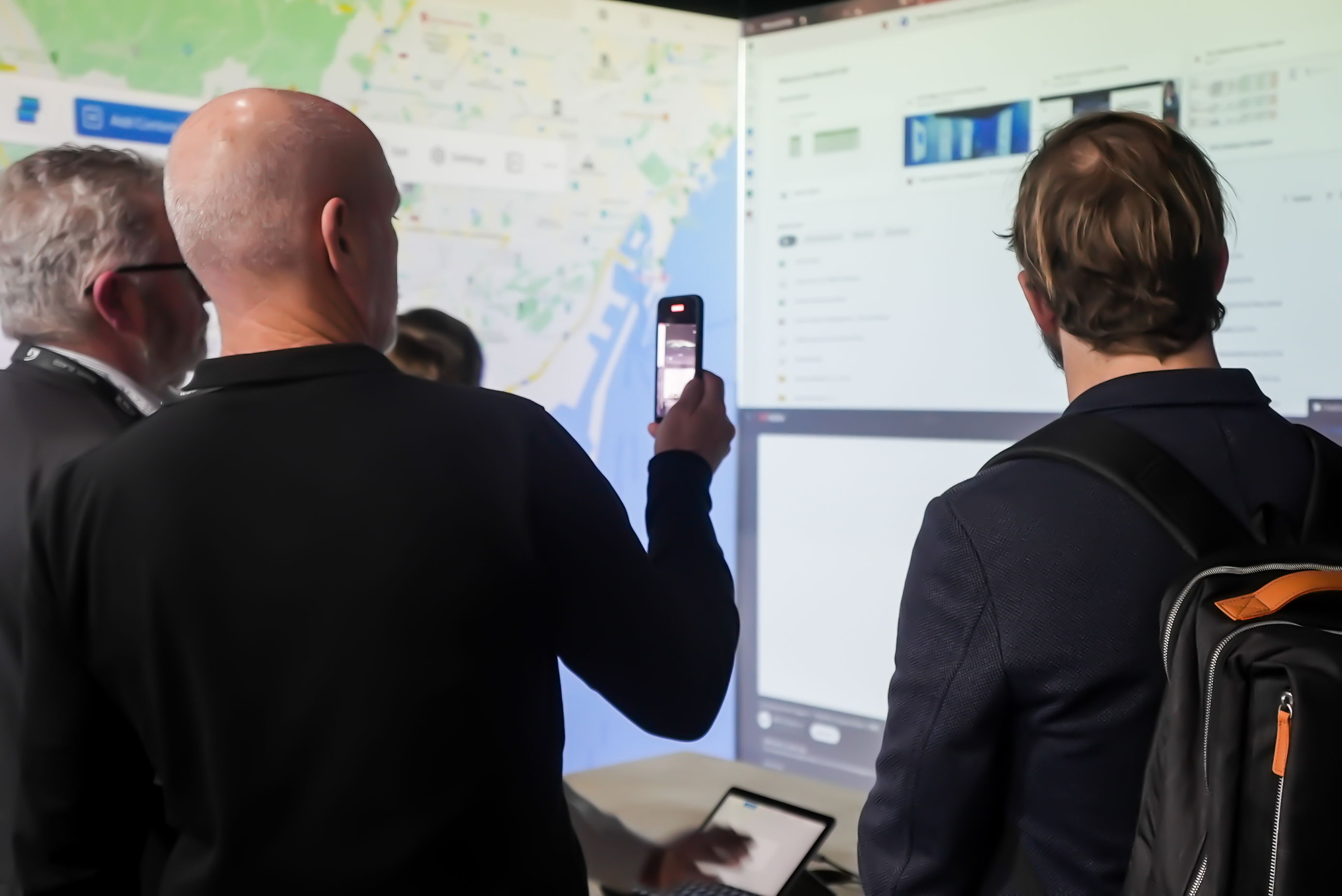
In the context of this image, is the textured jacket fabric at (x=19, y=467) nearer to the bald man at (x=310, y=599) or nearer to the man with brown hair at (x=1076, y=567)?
the bald man at (x=310, y=599)

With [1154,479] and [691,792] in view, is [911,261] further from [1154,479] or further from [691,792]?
[1154,479]

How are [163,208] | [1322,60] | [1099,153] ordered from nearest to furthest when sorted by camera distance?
[1099,153] < [163,208] < [1322,60]

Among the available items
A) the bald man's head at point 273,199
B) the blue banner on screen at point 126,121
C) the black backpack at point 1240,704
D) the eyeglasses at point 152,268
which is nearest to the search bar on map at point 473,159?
the blue banner on screen at point 126,121

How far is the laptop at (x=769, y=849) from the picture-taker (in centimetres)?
153

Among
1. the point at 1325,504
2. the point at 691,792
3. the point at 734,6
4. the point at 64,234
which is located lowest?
the point at 691,792

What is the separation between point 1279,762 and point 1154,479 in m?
0.21

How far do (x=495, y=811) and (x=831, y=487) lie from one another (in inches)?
48.3

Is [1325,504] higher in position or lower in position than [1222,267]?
lower

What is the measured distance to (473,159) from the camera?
6.06 ft

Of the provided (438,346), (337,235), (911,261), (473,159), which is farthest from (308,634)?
(911,261)

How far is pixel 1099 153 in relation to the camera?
90cm

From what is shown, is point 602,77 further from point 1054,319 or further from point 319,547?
point 319,547

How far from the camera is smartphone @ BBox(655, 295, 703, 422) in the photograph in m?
1.34

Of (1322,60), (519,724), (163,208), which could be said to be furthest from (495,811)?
(1322,60)
